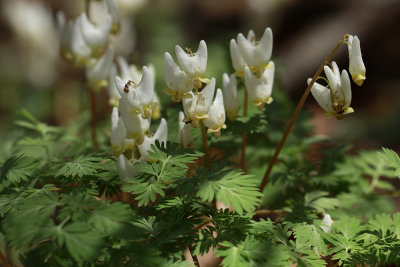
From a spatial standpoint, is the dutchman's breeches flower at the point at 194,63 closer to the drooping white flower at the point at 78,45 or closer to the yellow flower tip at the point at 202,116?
the yellow flower tip at the point at 202,116

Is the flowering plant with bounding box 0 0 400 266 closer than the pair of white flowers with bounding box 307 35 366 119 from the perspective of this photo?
Yes

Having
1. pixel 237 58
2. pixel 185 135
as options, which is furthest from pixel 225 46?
pixel 185 135

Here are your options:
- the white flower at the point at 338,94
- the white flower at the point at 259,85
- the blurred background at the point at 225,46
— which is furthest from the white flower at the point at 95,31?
the white flower at the point at 338,94

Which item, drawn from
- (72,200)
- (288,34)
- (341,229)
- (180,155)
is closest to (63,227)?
(72,200)

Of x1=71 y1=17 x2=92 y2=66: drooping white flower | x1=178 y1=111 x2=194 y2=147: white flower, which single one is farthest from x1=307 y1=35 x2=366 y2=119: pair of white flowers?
x1=71 y1=17 x2=92 y2=66: drooping white flower

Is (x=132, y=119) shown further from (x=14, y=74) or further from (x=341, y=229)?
(x=14, y=74)

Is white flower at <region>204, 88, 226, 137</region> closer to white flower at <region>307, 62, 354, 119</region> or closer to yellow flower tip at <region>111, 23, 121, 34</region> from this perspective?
white flower at <region>307, 62, 354, 119</region>

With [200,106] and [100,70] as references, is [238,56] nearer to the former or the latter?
[200,106]
